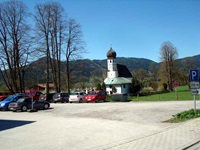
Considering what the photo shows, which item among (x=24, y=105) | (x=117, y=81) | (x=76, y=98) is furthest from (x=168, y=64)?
(x=24, y=105)

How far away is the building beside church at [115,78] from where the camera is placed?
242 feet

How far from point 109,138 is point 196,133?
343 cm

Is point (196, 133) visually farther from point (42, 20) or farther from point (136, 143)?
point (42, 20)

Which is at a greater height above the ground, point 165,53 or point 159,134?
point 165,53

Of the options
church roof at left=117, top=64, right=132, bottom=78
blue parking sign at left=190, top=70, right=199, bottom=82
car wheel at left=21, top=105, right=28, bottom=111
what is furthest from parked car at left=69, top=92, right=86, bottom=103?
church roof at left=117, top=64, right=132, bottom=78

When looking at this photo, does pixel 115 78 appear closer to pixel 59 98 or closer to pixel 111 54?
pixel 111 54

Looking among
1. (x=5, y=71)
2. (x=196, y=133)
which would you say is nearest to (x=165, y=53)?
(x=5, y=71)

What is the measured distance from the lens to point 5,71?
43312mm

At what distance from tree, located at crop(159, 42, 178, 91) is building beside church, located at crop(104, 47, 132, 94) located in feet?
32.7

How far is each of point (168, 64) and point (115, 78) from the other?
53.6 feet

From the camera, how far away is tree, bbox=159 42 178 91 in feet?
235

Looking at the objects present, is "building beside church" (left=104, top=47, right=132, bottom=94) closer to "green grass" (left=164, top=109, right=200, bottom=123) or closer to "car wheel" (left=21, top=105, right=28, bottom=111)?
"car wheel" (left=21, top=105, right=28, bottom=111)

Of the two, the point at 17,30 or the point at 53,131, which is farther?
the point at 17,30

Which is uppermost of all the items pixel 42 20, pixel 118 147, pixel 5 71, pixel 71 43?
pixel 42 20
